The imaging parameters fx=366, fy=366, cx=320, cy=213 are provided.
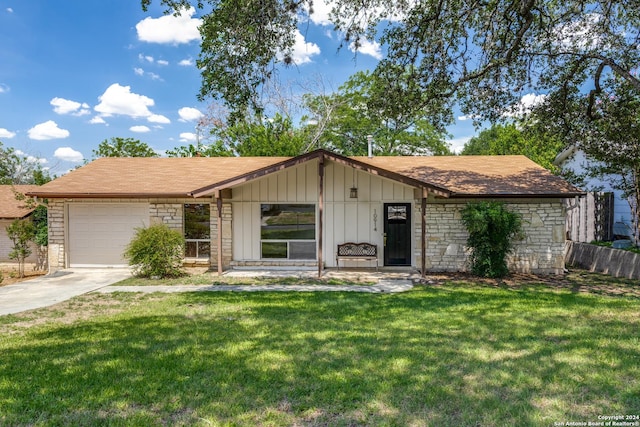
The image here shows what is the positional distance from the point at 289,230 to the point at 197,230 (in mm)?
2951

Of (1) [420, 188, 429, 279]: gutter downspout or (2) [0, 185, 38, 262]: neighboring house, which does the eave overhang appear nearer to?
(1) [420, 188, 429, 279]: gutter downspout

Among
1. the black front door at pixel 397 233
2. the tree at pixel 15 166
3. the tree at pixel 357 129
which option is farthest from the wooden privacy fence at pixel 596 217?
the tree at pixel 15 166

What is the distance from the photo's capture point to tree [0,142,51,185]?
2891 cm

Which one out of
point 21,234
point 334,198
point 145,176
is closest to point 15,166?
point 21,234

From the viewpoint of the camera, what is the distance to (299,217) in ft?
37.1

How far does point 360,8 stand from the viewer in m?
7.71

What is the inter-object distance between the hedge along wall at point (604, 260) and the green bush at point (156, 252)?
40.3 ft

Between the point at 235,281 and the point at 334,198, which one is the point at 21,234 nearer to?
the point at 235,281

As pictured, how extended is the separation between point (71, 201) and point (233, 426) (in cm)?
1133

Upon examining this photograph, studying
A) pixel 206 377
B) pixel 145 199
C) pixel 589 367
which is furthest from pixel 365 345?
pixel 145 199

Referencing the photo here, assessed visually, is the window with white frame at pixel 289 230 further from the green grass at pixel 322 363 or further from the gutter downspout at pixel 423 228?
the green grass at pixel 322 363

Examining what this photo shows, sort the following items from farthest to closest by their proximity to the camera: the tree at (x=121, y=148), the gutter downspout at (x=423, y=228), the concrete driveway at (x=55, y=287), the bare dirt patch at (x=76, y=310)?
the tree at (x=121, y=148), the gutter downspout at (x=423, y=228), the concrete driveway at (x=55, y=287), the bare dirt patch at (x=76, y=310)

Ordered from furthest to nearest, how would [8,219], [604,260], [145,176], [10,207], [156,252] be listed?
[10,207]
[8,219]
[145,176]
[604,260]
[156,252]

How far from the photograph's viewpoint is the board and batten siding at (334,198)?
1103 cm
